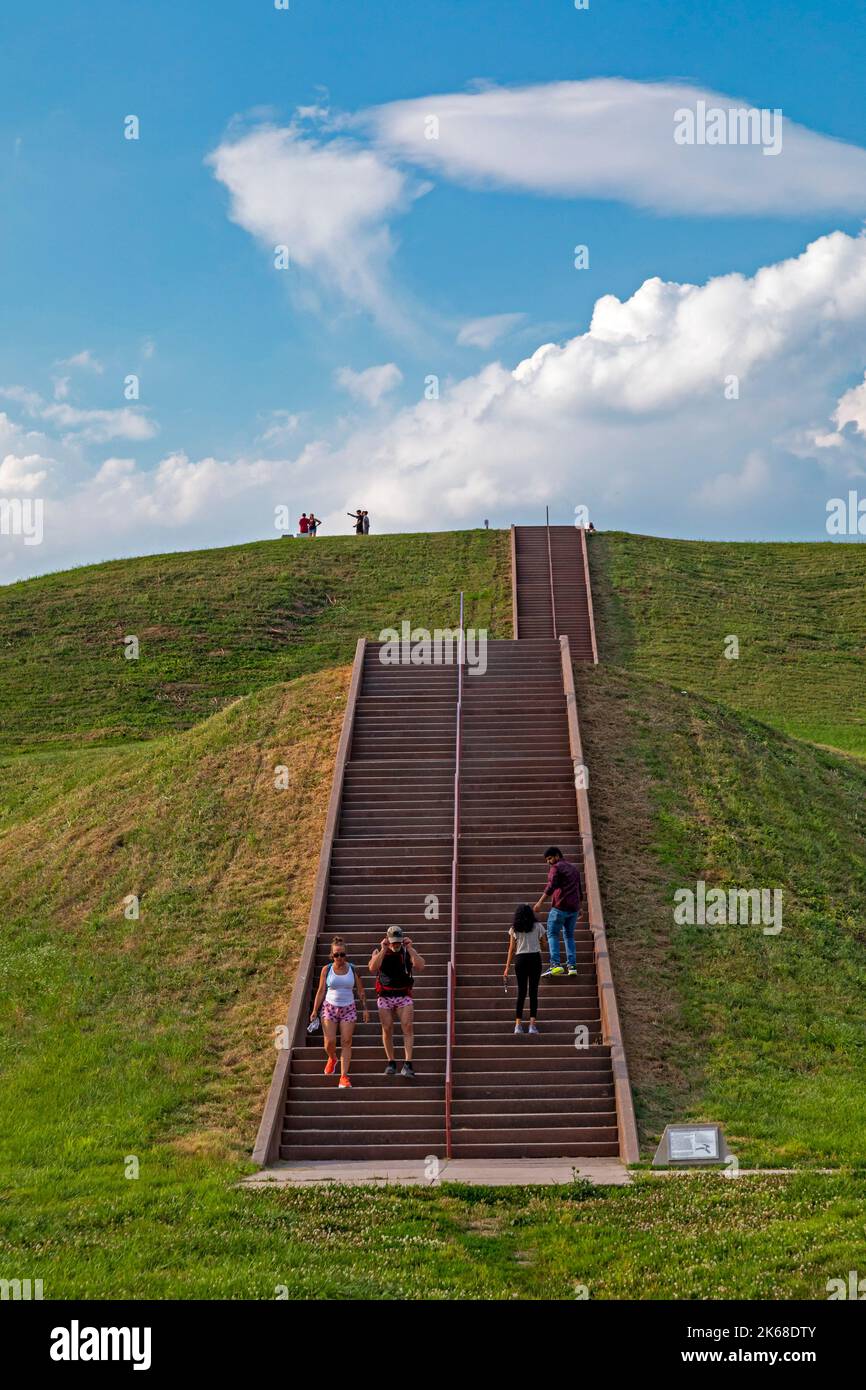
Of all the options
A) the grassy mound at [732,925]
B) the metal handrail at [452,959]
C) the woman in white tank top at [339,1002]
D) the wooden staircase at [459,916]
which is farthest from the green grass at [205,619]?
the woman in white tank top at [339,1002]

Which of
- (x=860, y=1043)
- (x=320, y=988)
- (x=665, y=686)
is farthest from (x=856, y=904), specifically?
(x=320, y=988)

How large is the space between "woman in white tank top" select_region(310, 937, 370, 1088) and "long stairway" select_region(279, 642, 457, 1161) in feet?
1.62

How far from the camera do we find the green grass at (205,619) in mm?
38344

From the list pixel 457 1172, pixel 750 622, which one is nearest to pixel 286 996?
pixel 457 1172

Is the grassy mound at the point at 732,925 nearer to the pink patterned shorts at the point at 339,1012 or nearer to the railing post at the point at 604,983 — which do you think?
the railing post at the point at 604,983

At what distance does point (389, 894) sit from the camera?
20.2 metres

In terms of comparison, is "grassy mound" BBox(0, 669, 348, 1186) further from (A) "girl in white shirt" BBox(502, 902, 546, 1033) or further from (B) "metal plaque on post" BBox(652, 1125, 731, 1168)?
(B) "metal plaque on post" BBox(652, 1125, 731, 1168)

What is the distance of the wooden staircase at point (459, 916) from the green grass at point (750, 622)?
43.6 feet

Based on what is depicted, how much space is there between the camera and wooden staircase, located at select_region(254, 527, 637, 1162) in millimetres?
15750

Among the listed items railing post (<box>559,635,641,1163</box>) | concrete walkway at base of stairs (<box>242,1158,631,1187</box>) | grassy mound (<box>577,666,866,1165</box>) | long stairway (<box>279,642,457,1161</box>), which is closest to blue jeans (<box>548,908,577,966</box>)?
railing post (<box>559,635,641,1163</box>)

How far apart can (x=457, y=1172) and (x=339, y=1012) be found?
8.41 ft

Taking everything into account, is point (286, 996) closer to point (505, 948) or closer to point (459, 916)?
point (459, 916)
